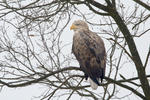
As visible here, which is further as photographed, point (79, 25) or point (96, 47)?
point (79, 25)

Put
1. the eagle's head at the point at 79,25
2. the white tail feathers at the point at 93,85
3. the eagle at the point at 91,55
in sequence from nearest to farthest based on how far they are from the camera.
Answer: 1. the white tail feathers at the point at 93,85
2. the eagle at the point at 91,55
3. the eagle's head at the point at 79,25

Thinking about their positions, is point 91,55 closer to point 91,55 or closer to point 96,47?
point 91,55

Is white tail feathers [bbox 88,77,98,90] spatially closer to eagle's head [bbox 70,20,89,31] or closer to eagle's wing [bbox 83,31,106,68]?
eagle's wing [bbox 83,31,106,68]

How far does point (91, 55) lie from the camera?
5.29 meters

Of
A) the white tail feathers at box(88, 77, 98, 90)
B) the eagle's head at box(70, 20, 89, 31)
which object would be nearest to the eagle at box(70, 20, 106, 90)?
the white tail feathers at box(88, 77, 98, 90)

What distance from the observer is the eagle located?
5.21 metres

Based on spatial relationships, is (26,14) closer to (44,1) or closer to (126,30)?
(44,1)

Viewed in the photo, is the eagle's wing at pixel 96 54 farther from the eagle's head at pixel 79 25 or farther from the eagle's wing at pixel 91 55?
the eagle's head at pixel 79 25

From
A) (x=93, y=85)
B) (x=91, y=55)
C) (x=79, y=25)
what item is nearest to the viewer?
(x=93, y=85)

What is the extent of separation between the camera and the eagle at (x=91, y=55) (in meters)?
5.21

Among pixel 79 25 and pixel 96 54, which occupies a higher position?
pixel 79 25

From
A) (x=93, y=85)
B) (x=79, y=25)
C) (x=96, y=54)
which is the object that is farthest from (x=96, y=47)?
(x=79, y=25)

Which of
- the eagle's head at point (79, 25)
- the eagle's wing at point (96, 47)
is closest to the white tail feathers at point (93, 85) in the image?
the eagle's wing at point (96, 47)

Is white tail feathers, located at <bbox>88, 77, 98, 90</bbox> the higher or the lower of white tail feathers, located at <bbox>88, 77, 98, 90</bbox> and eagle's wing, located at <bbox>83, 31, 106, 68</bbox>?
the lower
